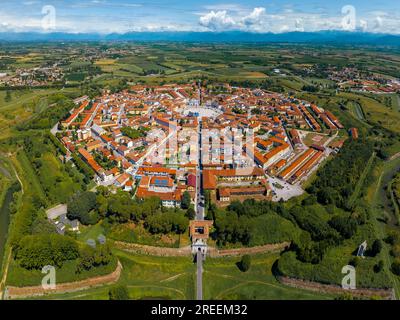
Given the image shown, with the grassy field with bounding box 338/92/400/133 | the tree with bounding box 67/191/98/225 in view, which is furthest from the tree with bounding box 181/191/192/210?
the grassy field with bounding box 338/92/400/133

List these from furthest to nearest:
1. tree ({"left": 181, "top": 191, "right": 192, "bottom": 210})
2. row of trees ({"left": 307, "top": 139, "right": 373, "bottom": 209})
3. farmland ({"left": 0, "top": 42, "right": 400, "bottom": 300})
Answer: row of trees ({"left": 307, "top": 139, "right": 373, "bottom": 209}) → tree ({"left": 181, "top": 191, "right": 192, "bottom": 210}) → farmland ({"left": 0, "top": 42, "right": 400, "bottom": 300})

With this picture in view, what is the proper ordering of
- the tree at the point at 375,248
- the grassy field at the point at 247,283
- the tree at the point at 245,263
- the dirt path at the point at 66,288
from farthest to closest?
the tree at the point at 375,248, the tree at the point at 245,263, the grassy field at the point at 247,283, the dirt path at the point at 66,288

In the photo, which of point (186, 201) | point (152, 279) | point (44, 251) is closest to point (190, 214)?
point (186, 201)

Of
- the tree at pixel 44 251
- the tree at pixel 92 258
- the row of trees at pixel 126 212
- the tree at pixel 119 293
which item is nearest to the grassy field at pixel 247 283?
the row of trees at pixel 126 212

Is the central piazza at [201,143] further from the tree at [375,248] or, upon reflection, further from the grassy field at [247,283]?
the tree at [375,248]

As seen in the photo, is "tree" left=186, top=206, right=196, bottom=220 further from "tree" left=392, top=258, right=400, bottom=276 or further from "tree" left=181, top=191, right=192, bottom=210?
"tree" left=392, top=258, right=400, bottom=276

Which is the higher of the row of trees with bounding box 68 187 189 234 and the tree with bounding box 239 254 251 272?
the row of trees with bounding box 68 187 189 234

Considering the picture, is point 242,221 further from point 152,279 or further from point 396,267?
point 396,267
